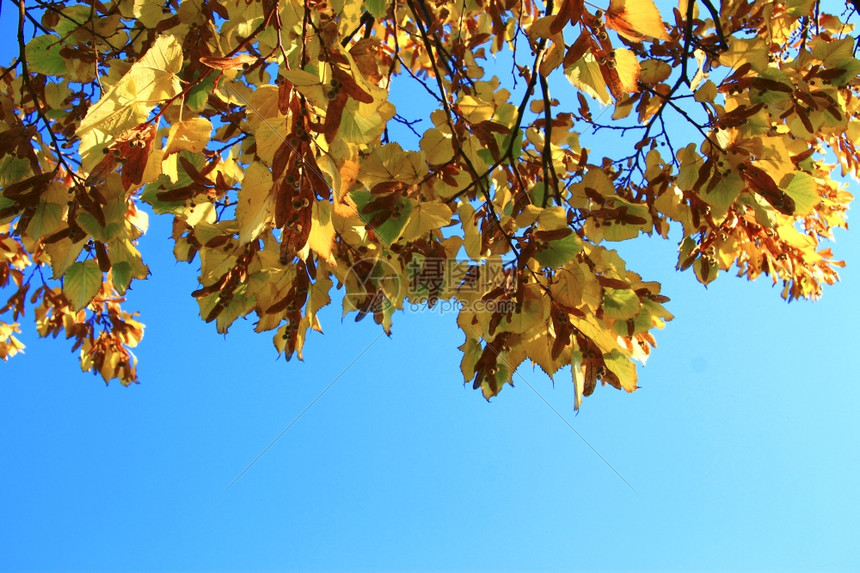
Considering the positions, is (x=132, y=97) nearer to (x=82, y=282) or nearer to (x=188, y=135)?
(x=188, y=135)

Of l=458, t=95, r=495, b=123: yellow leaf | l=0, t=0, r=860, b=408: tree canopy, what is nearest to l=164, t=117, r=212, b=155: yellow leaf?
l=0, t=0, r=860, b=408: tree canopy

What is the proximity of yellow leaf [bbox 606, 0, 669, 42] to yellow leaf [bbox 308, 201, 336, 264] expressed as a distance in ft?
2.23

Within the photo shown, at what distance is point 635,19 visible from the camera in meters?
1.07

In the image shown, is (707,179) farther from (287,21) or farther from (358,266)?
(287,21)

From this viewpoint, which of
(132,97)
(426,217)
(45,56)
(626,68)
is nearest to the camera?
(132,97)

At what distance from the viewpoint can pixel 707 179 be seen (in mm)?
1355

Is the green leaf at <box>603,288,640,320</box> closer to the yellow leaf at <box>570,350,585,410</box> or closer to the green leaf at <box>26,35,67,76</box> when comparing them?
the yellow leaf at <box>570,350,585,410</box>

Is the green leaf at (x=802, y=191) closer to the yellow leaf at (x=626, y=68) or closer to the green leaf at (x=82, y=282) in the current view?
the yellow leaf at (x=626, y=68)

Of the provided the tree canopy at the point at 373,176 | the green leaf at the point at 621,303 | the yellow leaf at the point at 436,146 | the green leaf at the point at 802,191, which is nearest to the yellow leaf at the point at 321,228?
the tree canopy at the point at 373,176

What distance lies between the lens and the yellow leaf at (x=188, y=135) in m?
0.94

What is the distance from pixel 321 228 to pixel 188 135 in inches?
11.1

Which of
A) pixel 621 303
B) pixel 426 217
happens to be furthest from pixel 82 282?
pixel 621 303

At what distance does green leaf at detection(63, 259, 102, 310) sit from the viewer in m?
1.31

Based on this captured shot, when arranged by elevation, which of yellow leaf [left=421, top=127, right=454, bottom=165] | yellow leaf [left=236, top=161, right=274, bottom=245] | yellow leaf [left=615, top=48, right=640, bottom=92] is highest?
yellow leaf [left=421, top=127, right=454, bottom=165]
